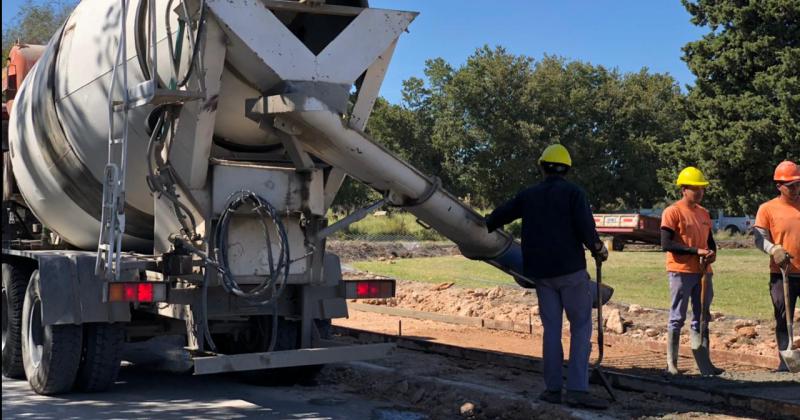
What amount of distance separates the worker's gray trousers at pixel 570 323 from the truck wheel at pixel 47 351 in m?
3.76

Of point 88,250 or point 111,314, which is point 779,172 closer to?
point 111,314

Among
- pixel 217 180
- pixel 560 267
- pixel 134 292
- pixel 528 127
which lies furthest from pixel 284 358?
pixel 528 127

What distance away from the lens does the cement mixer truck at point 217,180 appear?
660cm

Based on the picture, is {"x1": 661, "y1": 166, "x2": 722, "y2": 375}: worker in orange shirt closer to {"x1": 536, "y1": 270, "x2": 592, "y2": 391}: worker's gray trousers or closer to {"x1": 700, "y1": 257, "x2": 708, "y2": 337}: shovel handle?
{"x1": 700, "y1": 257, "x2": 708, "y2": 337}: shovel handle

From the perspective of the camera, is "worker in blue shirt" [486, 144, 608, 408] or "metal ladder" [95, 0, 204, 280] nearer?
"metal ladder" [95, 0, 204, 280]

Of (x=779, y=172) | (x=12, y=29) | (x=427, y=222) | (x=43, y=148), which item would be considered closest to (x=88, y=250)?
(x=43, y=148)

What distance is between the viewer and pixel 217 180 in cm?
690

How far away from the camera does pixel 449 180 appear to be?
4959cm

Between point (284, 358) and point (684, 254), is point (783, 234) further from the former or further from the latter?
point (284, 358)

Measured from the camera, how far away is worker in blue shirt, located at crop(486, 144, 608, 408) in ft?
22.3

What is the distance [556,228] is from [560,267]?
0.93ft

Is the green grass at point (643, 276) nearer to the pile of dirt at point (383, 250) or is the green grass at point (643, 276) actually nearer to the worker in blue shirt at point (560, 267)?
the pile of dirt at point (383, 250)

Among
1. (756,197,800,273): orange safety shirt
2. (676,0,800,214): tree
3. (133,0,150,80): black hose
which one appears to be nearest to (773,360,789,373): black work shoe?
(756,197,800,273): orange safety shirt

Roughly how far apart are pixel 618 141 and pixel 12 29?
33.2m
